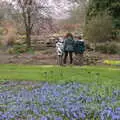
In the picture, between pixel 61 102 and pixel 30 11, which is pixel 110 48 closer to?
pixel 30 11

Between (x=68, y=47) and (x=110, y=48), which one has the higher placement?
(x=68, y=47)

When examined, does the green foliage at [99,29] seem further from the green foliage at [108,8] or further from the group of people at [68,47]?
the group of people at [68,47]

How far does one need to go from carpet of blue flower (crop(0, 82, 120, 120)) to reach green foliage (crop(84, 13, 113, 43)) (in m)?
18.5

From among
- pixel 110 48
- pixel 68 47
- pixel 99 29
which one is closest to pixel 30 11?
pixel 99 29

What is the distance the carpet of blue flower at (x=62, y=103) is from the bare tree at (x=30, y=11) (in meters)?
22.3

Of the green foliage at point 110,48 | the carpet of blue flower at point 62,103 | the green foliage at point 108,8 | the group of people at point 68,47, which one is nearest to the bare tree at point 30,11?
the green foliage at point 108,8

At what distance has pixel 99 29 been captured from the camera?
2916 centimetres

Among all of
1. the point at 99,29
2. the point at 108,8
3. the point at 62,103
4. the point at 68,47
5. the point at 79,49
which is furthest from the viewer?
the point at 108,8

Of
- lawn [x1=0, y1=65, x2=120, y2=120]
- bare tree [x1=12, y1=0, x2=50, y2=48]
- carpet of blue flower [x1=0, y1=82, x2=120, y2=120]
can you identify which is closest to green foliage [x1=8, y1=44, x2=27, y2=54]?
bare tree [x1=12, y1=0, x2=50, y2=48]

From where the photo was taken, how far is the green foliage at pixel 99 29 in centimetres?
2903

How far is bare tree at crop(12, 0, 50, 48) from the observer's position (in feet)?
108

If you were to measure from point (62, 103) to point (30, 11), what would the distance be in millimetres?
25565

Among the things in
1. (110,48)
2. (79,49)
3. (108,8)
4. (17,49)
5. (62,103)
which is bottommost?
(17,49)

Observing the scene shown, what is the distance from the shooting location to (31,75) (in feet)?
48.2
